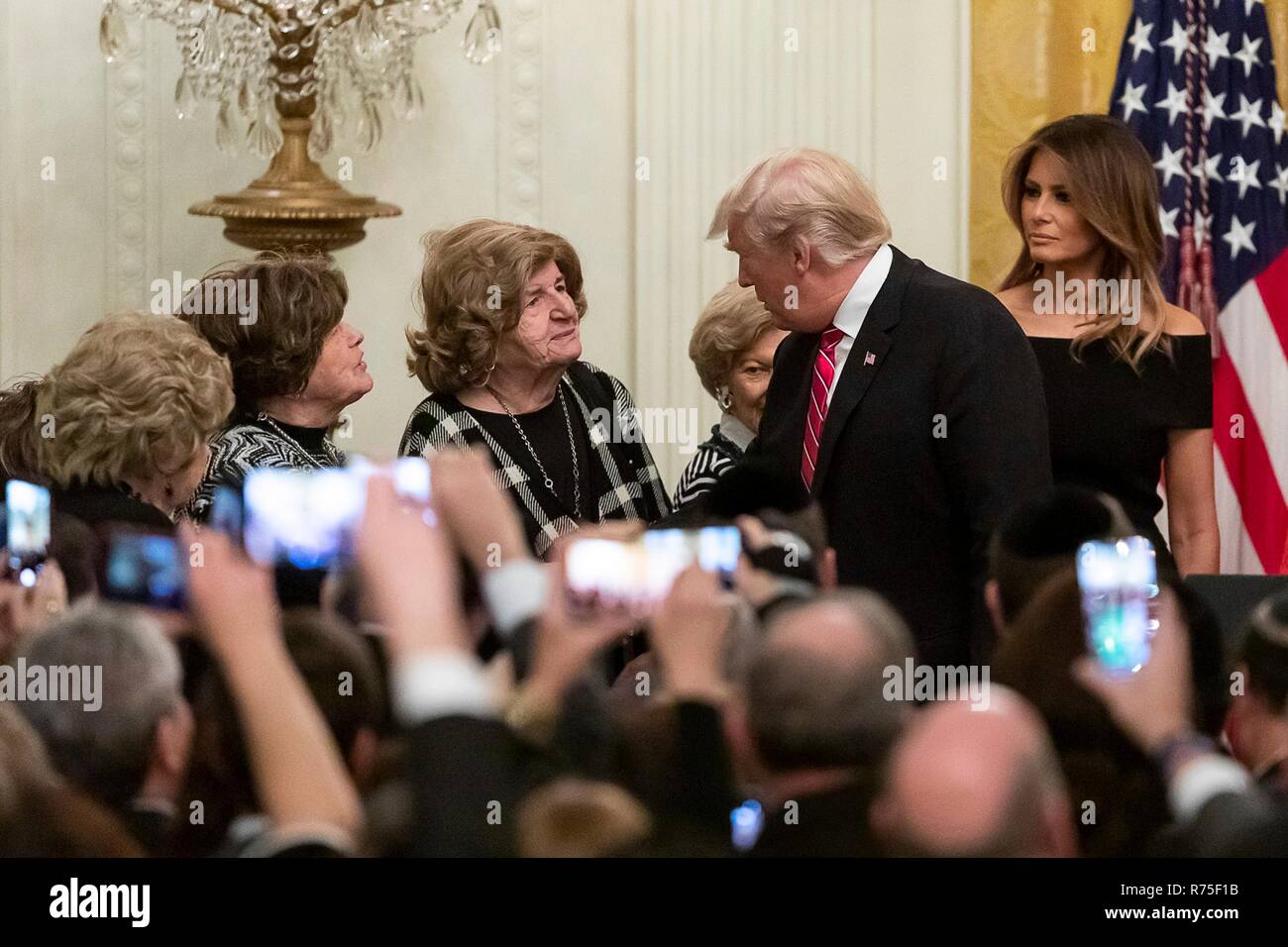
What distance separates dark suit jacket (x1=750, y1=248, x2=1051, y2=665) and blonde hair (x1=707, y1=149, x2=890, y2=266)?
77mm

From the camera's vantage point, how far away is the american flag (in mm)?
5297

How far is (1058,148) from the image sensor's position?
11.7 ft

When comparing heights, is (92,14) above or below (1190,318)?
above

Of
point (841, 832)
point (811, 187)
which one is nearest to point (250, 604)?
point (841, 832)

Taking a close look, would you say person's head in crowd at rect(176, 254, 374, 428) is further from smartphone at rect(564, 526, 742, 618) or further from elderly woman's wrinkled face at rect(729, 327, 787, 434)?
smartphone at rect(564, 526, 742, 618)

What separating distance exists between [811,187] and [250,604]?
1.35 meters

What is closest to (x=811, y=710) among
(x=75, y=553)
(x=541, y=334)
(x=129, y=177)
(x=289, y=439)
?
(x=75, y=553)

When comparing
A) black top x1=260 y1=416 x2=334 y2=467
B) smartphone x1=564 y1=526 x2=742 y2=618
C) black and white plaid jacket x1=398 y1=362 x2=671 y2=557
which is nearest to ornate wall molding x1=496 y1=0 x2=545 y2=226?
black and white plaid jacket x1=398 y1=362 x2=671 y2=557

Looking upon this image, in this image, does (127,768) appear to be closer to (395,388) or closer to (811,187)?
(811,187)

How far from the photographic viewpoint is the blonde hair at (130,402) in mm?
2326

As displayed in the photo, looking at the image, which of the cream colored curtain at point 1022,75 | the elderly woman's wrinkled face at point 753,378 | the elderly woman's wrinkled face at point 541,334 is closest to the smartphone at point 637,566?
the elderly woman's wrinkled face at point 541,334

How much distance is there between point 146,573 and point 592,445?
1646 millimetres

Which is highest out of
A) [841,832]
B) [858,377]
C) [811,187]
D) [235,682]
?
[811,187]

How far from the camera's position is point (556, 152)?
5.64 metres
